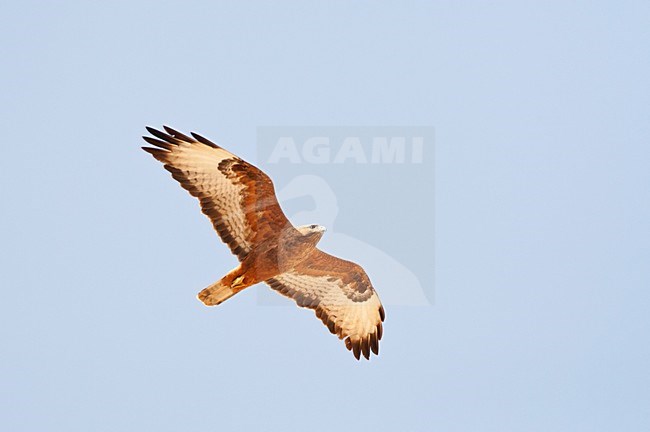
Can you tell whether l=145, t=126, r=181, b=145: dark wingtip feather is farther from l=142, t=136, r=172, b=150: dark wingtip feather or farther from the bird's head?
the bird's head

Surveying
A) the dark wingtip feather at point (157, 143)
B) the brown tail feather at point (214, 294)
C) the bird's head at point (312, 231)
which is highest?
the dark wingtip feather at point (157, 143)

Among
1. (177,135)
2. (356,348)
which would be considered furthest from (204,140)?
(356,348)

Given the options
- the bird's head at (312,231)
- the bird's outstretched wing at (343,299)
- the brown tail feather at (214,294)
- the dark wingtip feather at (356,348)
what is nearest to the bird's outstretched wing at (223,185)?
the bird's head at (312,231)

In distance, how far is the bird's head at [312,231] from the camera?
1449 cm

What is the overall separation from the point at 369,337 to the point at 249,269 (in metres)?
2.47

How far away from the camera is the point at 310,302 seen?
624 inches

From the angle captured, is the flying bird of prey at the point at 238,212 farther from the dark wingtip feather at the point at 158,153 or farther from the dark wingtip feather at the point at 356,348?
the dark wingtip feather at the point at 356,348

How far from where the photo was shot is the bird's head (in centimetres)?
1449

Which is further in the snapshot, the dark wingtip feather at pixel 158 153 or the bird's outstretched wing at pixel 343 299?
the bird's outstretched wing at pixel 343 299

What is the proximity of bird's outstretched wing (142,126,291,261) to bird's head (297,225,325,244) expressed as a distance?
23 centimetres

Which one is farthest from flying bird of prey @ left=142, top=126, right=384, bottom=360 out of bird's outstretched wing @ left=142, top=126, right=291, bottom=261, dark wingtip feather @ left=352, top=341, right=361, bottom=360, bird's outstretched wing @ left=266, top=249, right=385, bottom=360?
dark wingtip feather @ left=352, top=341, right=361, bottom=360

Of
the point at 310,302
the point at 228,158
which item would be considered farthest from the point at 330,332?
the point at 228,158

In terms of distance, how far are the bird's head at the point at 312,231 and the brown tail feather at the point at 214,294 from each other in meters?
1.29

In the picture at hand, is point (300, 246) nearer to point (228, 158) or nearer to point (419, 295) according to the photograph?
point (228, 158)
